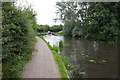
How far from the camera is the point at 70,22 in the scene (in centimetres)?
3073

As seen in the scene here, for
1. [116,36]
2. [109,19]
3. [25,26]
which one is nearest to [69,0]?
[109,19]

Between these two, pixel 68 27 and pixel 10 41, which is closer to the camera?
pixel 10 41

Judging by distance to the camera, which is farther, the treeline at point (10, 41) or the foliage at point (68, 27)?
the foliage at point (68, 27)

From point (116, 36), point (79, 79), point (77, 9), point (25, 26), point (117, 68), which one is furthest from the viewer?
point (77, 9)

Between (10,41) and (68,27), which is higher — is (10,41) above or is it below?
below

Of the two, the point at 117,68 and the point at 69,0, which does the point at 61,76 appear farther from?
the point at 69,0

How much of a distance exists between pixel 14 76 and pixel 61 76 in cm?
172

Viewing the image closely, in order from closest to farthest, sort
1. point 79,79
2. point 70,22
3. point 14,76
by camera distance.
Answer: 1. point 14,76
2. point 79,79
3. point 70,22

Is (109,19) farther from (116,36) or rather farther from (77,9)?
(77,9)

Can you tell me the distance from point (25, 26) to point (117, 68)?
5.50 metres

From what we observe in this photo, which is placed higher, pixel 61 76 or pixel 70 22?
pixel 70 22

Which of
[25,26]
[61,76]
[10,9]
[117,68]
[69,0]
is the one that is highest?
[69,0]

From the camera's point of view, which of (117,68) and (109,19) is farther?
(109,19)

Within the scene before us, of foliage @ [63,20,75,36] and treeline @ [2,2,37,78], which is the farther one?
foliage @ [63,20,75,36]
